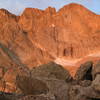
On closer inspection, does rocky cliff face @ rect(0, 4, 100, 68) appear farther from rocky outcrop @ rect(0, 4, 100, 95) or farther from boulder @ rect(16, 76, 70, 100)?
boulder @ rect(16, 76, 70, 100)

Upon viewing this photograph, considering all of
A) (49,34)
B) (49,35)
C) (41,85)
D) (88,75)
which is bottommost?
(41,85)

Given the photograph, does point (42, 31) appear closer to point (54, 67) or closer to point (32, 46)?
point (32, 46)

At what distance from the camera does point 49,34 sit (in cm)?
10700

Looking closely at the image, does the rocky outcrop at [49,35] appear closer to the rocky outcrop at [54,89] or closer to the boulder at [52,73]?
the boulder at [52,73]

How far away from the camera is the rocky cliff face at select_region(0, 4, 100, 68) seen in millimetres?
101188

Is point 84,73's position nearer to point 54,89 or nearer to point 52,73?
point 52,73

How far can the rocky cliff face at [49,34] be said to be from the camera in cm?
10119

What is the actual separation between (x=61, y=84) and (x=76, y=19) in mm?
102018

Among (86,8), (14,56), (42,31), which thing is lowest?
(14,56)

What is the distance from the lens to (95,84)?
362 inches

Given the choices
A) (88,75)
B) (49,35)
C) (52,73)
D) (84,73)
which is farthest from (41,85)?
(49,35)

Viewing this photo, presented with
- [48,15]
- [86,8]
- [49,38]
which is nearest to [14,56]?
[49,38]

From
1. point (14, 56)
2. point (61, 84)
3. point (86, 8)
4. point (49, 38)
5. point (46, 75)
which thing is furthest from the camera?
point (86, 8)

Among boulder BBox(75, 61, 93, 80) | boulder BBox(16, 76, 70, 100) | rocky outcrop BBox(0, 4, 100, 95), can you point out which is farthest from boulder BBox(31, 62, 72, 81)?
rocky outcrop BBox(0, 4, 100, 95)
